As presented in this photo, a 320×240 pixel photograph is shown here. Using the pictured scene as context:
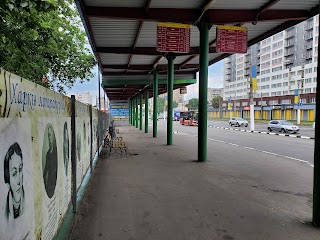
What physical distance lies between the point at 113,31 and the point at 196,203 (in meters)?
8.48

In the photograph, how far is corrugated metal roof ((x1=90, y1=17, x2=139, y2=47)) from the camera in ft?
34.9

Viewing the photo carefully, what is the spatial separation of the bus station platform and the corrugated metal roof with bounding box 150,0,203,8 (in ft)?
17.3

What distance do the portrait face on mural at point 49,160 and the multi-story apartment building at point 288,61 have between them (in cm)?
6903

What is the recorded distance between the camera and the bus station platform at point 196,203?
4.22 meters

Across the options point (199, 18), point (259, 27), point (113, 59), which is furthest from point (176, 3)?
point (113, 59)

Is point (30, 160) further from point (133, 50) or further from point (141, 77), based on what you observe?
point (141, 77)

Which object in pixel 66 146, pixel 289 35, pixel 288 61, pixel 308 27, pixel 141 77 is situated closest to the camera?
pixel 66 146

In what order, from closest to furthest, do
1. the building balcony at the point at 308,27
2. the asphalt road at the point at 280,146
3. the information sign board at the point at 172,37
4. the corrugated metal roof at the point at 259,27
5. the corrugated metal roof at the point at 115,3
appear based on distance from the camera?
the corrugated metal roof at the point at 115,3
the information sign board at the point at 172,37
the corrugated metal roof at the point at 259,27
the asphalt road at the point at 280,146
the building balcony at the point at 308,27

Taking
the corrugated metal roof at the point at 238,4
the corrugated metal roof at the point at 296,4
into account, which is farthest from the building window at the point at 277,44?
the corrugated metal roof at the point at 238,4

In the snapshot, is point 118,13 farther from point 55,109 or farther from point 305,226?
point 305,226

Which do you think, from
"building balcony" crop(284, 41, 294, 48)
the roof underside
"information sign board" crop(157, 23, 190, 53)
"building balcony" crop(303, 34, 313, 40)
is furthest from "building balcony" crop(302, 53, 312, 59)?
"information sign board" crop(157, 23, 190, 53)

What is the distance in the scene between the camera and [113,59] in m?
17.7

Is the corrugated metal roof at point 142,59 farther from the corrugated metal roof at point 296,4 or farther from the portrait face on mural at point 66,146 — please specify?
the portrait face on mural at point 66,146

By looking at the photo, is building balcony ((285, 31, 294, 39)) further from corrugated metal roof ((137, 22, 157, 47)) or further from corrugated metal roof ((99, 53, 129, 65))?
corrugated metal roof ((137, 22, 157, 47))
